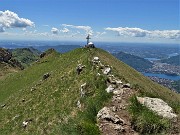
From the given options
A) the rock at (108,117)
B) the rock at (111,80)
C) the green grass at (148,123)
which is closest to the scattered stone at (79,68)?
the rock at (111,80)

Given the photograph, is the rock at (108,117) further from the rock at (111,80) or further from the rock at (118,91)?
the rock at (111,80)

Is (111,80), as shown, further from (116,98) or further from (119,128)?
(119,128)

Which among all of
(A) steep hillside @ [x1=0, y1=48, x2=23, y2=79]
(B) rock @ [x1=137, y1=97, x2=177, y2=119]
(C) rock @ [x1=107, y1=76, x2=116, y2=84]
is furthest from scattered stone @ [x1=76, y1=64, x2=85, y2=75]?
(A) steep hillside @ [x1=0, y1=48, x2=23, y2=79]

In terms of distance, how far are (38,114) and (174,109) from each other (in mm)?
19658

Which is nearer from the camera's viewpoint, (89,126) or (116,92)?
(89,126)

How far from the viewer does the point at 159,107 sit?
19.6m

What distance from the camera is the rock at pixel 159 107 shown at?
18.5 m

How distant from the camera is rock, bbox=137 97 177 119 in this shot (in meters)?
18.5

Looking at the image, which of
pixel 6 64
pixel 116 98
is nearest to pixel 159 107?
pixel 116 98

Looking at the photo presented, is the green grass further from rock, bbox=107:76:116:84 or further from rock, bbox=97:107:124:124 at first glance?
rock, bbox=107:76:116:84

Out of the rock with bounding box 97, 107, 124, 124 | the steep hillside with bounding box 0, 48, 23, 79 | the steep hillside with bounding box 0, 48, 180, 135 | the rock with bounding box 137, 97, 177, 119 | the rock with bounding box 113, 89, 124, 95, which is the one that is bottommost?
the steep hillside with bounding box 0, 48, 23, 79

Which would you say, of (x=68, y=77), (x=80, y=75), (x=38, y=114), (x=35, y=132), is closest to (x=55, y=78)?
(x=68, y=77)

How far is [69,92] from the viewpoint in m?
36.6

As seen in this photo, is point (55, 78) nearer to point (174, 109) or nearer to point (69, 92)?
point (69, 92)
